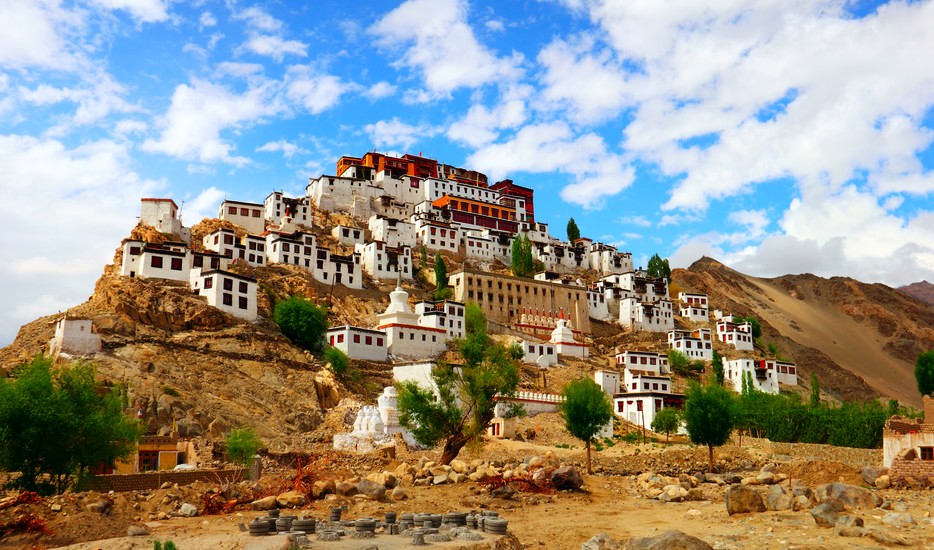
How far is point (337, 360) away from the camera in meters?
57.4

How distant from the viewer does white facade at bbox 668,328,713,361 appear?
91.3 metres

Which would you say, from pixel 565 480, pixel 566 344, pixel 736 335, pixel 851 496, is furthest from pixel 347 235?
pixel 851 496

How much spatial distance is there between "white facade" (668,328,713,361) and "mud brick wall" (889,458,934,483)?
62.1m

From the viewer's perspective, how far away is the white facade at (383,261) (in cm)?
8469

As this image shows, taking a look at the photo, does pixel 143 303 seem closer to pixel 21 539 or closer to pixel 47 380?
pixel 47 380

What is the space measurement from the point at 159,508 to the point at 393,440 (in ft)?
72.5

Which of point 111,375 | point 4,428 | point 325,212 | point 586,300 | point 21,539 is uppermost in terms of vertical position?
point 325,212

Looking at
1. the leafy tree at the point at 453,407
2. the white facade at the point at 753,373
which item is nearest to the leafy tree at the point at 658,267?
the white facade at the point at 753,373

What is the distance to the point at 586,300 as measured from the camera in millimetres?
95875

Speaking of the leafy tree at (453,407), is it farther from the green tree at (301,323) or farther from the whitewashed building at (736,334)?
the whitewashed building at (736,334)

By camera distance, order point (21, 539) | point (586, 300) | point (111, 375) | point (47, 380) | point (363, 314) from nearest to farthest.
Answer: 1. point (21, 539)
2. point (47, 380)
3. point (111, 375)
4. point (363, 314)
5. point (586, 300)

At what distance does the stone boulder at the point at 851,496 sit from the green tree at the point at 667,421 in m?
36.3

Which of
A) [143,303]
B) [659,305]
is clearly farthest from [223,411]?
[659,305]

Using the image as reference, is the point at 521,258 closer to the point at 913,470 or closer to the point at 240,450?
the point at 240,450
